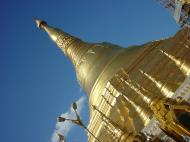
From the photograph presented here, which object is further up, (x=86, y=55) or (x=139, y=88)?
Result: (x=86, y=55)

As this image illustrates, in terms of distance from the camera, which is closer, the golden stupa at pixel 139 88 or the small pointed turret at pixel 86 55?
the golden stupa at pixel 139 88

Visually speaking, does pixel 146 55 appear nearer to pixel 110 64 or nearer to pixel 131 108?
pixel 110 64

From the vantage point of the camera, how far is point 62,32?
3416 centimetres

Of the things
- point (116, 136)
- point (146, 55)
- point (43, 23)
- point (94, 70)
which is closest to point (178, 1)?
point (146, 55)

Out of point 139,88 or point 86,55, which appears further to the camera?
point 86,55

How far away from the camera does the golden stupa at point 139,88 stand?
15633mm

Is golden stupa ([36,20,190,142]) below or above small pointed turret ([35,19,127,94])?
below

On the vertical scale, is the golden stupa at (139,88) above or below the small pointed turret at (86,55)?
below

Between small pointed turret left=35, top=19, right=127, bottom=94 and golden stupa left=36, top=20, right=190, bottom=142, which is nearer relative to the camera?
golden stupa left=36, top=20, right=190, bottom=142

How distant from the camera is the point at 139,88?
18578 mm

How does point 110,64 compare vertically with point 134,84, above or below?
above

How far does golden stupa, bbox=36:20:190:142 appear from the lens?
51.3 ft

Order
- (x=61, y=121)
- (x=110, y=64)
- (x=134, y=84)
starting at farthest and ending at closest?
(x=110, y=64)
(x=134, y=84)
(x=61, y=121)

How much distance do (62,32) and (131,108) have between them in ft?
51.4
